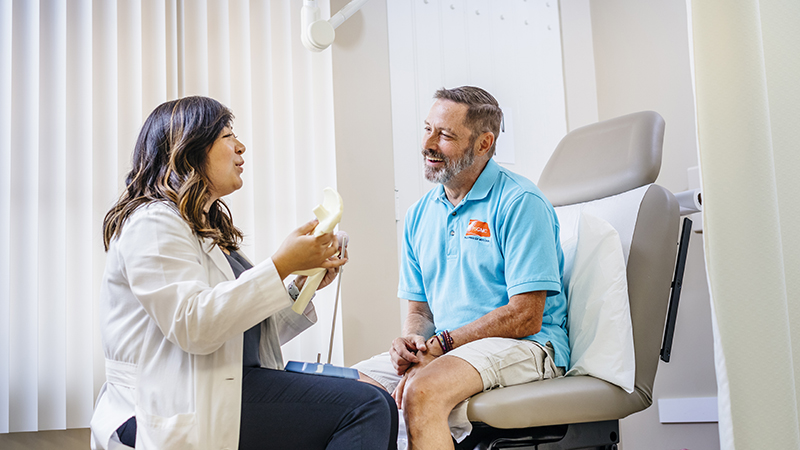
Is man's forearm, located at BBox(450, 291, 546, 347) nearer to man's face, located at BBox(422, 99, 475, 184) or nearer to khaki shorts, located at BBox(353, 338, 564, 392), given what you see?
khaki shorts, located at BBox(353, 338, 564, 392)

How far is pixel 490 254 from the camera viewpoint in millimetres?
1688

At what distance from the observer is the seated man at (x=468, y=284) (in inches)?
56.1

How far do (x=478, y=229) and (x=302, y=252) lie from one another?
642 millimetres

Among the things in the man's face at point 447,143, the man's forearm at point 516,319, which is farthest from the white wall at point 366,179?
the man's forearm at point 516,319

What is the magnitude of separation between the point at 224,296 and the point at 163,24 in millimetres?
1395

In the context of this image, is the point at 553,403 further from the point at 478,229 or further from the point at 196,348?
the point at 196,348

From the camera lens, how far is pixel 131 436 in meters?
1.17

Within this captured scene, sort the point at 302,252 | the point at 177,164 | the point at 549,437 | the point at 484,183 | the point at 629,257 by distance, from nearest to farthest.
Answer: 1. the point at 302,252
2. the point at 177,164
3. the point at 549,437
4. the point at 629,257
5. the point at 484,183

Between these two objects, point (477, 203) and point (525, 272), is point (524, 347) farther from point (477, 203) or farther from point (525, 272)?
point (477, 203)

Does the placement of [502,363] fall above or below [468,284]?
below

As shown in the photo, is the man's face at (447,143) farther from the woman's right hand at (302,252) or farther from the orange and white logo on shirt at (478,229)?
the woman's right hand at (302,252)

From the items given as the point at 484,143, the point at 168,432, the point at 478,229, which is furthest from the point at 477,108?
the point at 168,432

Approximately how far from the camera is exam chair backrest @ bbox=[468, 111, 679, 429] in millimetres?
1384

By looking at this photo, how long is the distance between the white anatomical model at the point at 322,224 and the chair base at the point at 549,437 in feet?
1.57
